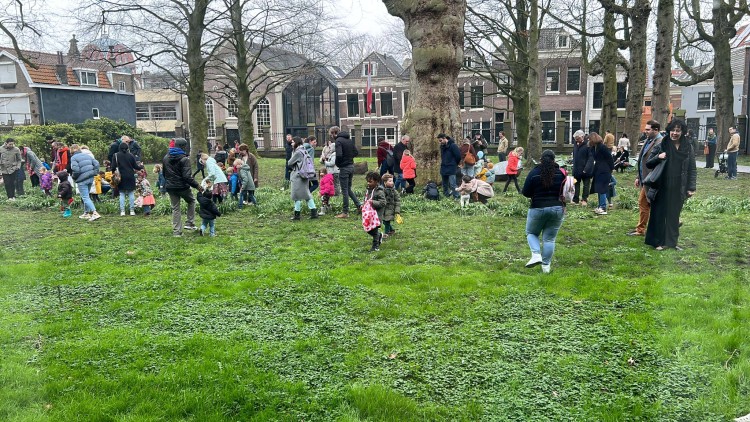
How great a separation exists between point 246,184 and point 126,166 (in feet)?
9.09

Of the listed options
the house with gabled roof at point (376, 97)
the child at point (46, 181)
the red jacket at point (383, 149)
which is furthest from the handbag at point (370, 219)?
the house with gabled roof at point (376, 97)

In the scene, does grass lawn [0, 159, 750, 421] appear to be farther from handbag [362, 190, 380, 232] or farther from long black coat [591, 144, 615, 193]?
long black coat [591, 144, 615, 193]

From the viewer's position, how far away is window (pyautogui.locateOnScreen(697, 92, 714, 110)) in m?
50.5

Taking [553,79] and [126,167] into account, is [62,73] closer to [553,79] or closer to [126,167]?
[126,167]

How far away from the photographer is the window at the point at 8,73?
4334 centimetres

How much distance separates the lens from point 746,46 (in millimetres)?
33344

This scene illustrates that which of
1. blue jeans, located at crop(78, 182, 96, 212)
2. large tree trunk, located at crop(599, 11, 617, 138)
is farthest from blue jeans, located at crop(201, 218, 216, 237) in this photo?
large tree trunk, located at crop(599, 11, 617, 138)

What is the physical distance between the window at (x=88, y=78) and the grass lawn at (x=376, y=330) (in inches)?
1656

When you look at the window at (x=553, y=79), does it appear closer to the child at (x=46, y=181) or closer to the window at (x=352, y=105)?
the window at (x=352, y=105)

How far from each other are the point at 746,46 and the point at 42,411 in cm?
3967

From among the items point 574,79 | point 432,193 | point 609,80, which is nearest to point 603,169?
point 432,193

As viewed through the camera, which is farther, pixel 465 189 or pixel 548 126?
pixel 548 126

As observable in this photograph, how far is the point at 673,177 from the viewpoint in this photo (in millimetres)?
8195

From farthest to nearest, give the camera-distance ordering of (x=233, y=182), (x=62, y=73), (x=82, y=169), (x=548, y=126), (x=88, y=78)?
(x=88, y=78)
(x=548, y=126)
(x=62, y=73)
(x=233, y=182)
(x=82, y=169)
